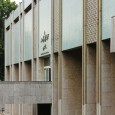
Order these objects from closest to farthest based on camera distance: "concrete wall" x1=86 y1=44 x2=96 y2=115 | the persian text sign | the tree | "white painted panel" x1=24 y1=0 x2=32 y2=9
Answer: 1. "concrete wall" x1=86 y1=44 x2=96 y2=115
2. the persian text sign
3. "white painted panel" x1=24 y1=0 x2=32 y2=9
4. the tree

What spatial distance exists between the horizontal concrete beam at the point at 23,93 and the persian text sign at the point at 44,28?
3.28 meters

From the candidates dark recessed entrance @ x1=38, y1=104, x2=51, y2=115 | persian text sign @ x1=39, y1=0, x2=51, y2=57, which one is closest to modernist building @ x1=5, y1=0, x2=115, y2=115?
persian text sign @ x1=39, y1=0, x2=51, y2=57

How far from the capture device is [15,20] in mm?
51719

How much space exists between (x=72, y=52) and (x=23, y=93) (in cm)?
421

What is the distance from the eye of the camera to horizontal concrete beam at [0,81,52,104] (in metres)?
30.0

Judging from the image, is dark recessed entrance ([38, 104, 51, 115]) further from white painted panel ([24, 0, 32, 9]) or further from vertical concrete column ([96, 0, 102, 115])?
vertical concrete column ([96, 0, 102, 115])

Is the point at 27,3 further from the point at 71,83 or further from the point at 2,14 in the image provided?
the point at 2,14

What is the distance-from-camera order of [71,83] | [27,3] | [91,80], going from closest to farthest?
[91,80] → [71,83] → [27,3]

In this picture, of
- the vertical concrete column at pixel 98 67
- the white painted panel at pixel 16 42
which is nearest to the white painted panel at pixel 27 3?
the white painted panel at pixel 16 42

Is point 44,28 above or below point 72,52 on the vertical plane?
above

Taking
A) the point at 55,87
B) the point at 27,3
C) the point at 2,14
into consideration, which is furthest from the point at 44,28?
the point at 2,14

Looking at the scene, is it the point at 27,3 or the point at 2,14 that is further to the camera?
the point at 2,14

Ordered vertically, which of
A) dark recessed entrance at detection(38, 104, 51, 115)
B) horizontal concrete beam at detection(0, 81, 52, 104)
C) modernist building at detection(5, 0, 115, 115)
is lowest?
dark recessed entrance at detection(38, 104, 51, 115)

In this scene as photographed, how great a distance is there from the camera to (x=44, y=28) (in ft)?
115
